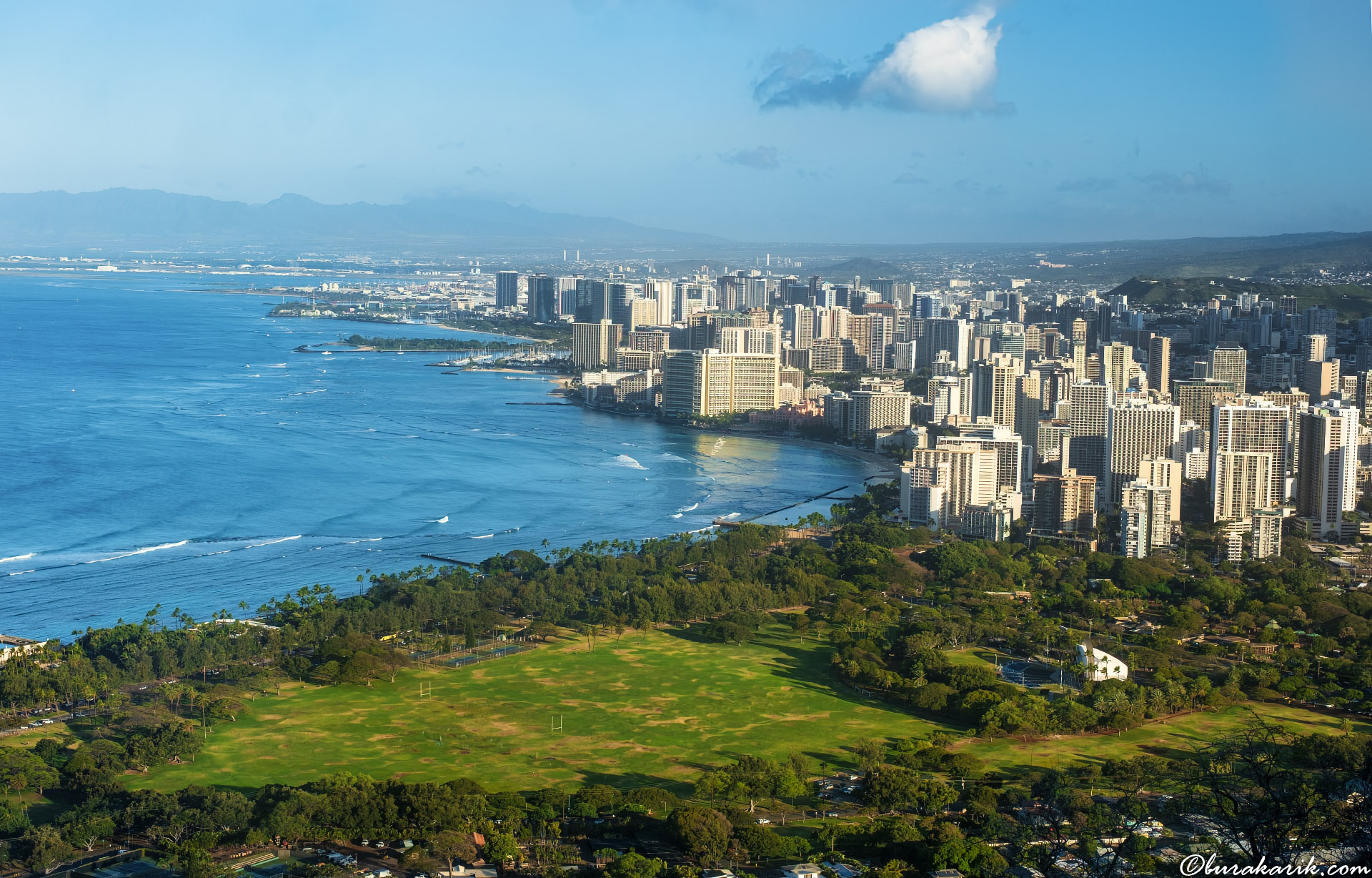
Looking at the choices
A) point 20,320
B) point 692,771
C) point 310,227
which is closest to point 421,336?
point 20,320

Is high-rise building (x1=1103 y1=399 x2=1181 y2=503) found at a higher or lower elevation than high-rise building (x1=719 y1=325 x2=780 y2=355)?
lower

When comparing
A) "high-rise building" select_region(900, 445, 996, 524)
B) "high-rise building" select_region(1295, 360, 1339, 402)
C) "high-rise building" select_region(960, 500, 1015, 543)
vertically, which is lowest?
"high-rise building" select_region(960, 500, 1015, 543)

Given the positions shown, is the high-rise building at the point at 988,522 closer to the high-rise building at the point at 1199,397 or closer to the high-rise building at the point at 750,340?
the high-rise building at the point at 1199,397

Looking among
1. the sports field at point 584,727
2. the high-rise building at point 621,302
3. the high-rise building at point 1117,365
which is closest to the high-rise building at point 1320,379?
the high-rise building at point 1117,365

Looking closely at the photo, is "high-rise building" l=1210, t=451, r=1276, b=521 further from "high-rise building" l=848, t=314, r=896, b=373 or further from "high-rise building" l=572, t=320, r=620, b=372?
"high-rise building" l=572, t=320, r=620, b=372

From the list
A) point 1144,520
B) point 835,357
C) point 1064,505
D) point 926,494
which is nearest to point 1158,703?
point 1144,520

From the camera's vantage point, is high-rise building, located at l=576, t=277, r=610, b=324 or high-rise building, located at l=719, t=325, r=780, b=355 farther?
high-rise building, located at l=576, t=277, r=610, b=324

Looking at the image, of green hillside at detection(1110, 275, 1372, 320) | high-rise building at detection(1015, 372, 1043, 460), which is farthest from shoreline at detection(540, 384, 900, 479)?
green hillside at detection(1110, 275, 1372, 320)
